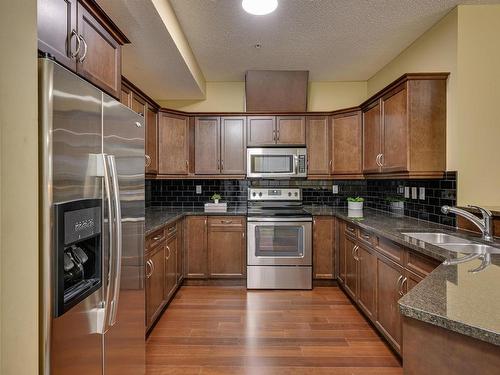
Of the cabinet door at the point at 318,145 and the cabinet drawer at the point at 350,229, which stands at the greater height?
the cabinet door at the point at 318,145

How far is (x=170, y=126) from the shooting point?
3969mm

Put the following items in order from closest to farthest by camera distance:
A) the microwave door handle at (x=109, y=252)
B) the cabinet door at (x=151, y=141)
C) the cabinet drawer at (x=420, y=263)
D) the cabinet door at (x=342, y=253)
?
the microwave door handle at (x=109, y=252)
the cabinet drawer at (x=420, y=263)
the cabinet door at (x=151, y=141)
the cabinet door at (x=342, y=253)

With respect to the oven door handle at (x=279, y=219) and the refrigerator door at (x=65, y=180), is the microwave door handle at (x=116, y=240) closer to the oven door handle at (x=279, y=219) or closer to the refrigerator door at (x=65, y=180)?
the refrigerator door at (x=65, y=180)

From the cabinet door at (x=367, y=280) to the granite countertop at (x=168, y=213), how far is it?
1.43m

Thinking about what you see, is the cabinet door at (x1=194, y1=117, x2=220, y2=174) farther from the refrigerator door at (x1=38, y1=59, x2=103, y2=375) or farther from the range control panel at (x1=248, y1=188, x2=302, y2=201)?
the refrigerator door at (x1=38, y1=59, x2=103, y2=375)

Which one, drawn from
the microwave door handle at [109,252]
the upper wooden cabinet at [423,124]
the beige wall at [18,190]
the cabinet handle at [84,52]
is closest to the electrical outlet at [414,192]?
the upper wooden cabinet at [423,124]

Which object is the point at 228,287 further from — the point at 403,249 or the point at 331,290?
the point at 403,249

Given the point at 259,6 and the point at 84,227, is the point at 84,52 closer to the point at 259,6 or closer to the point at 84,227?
the point at 84,227

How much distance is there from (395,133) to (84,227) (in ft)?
8.64

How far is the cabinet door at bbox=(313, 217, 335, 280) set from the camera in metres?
3.81

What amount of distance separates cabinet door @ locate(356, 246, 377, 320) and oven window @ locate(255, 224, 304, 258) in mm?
837

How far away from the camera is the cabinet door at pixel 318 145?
162 inches

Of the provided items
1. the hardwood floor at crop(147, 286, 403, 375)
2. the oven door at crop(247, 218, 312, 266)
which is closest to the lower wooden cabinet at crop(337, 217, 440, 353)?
the hardwood floor at crop(147, 286, 403, 375)

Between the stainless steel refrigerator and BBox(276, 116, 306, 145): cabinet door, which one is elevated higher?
BBox(276, 116, 306, 145): cabinet door
